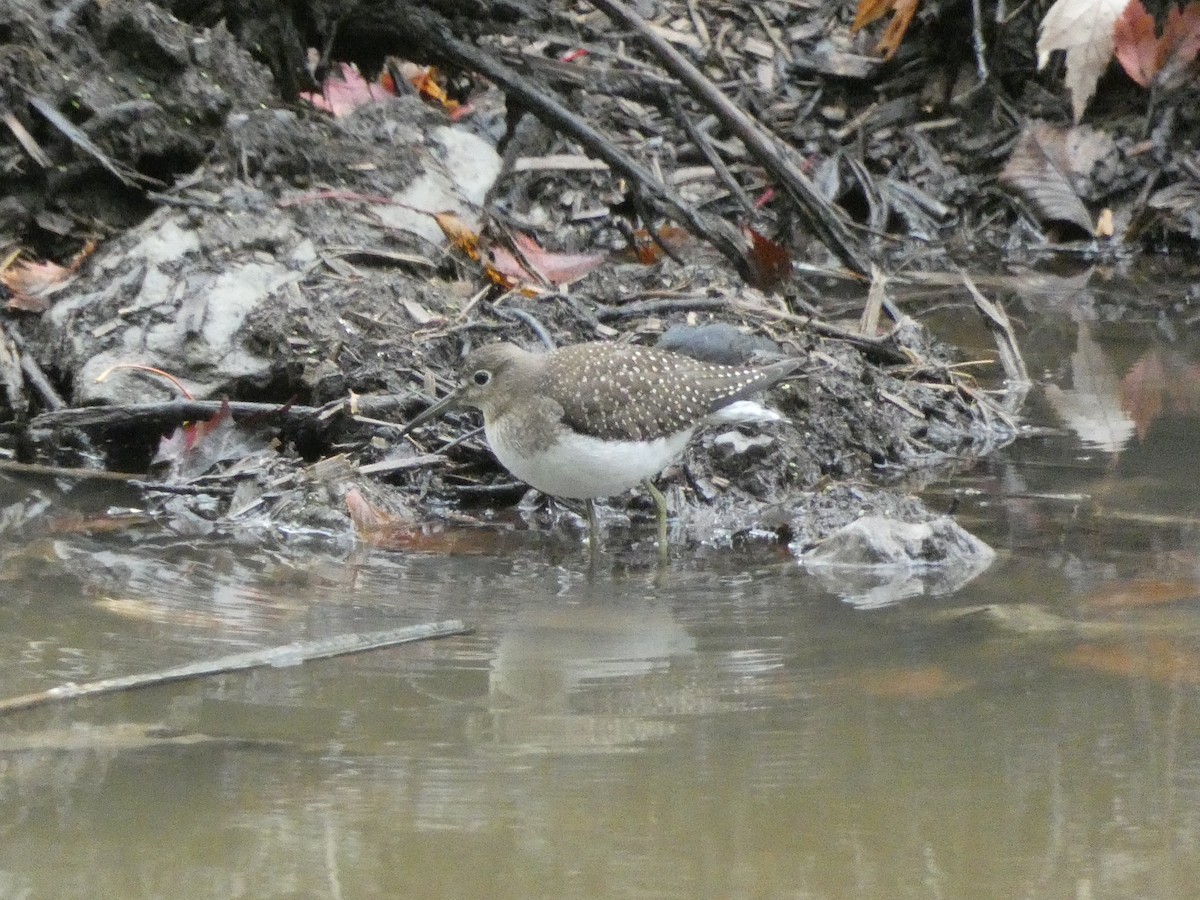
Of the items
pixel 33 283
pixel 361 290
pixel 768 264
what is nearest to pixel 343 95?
pixel 361 290

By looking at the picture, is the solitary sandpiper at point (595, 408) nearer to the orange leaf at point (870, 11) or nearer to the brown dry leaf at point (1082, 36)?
the brown dry leaf at point (1082, 36)

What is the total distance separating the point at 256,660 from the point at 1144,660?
232 cm

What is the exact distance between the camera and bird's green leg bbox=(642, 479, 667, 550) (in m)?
5.95

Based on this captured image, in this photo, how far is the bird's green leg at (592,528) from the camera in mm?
5977

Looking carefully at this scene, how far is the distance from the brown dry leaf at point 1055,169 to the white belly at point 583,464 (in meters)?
5.43

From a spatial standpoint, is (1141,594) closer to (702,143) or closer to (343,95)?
(702,143)

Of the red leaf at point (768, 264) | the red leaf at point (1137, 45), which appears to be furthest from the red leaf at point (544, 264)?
the red leaf at point (1137, 45)

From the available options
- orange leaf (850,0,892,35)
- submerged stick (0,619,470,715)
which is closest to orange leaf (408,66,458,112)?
orange leaf (850,0,892,35)

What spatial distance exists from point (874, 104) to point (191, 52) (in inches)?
204

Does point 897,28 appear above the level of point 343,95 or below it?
above

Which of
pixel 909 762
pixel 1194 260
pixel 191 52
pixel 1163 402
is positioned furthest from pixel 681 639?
pixel 1194 260

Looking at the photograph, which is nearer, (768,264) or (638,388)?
(638,388)

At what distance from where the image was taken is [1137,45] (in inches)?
396

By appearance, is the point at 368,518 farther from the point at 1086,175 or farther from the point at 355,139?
the point at 1086,175
